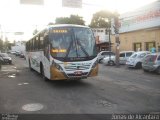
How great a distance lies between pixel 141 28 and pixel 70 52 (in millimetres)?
27637

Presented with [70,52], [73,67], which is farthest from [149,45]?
[73,67]

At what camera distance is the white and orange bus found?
14.2 meters

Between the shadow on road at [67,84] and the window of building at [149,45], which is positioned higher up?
A: the window of building at [149,45]

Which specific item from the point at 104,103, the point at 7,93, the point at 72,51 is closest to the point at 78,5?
the point at 72,51

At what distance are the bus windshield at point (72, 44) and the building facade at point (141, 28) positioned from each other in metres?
23.5

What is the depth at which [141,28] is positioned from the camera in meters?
40.3

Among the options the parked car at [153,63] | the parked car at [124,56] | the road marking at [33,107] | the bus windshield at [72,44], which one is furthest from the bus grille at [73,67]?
the parked car at [124,56]

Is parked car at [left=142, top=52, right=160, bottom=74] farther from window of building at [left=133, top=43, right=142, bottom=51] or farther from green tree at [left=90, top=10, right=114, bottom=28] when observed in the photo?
green tree at [left=90, top=10, right=114, bottom=28]

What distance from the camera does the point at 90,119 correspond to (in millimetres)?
8281

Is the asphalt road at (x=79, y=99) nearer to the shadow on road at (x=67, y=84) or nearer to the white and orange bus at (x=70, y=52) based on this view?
the shadow on road at (x=67, y=84)

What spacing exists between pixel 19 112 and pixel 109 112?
9.38 ft

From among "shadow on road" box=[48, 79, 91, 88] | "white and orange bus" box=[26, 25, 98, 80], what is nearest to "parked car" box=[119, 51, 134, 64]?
"shadow on road" box=[48, 79, 91, 88]

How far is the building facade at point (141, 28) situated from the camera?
37188 millimetres

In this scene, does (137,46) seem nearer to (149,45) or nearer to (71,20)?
(149,45)
